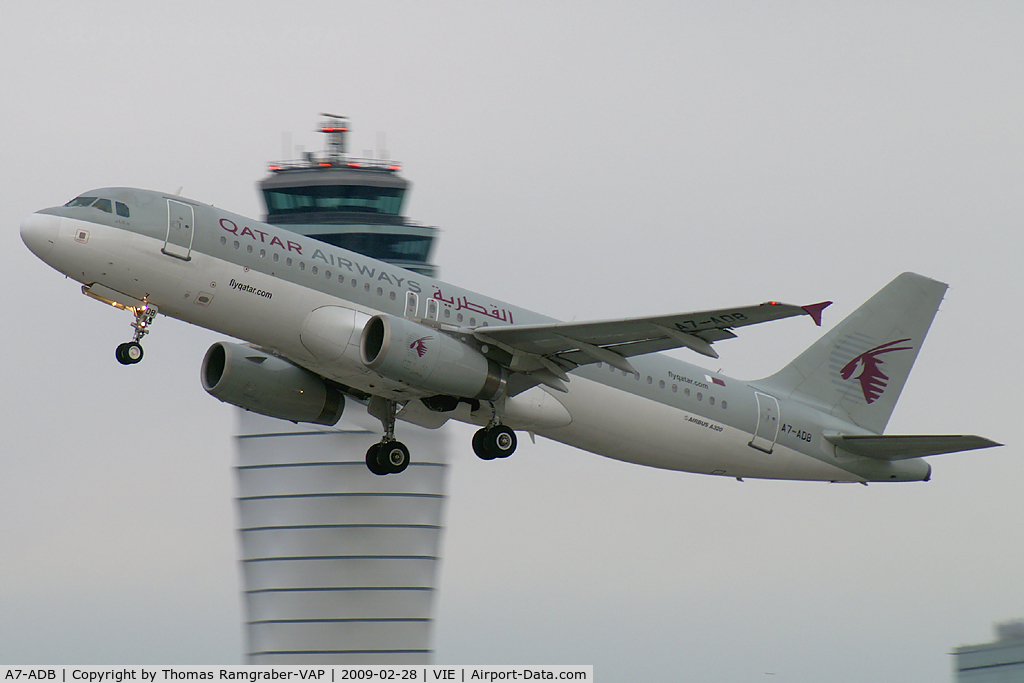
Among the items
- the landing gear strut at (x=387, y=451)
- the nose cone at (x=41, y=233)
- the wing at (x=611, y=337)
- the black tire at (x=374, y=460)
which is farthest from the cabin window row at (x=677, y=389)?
the nose cone at (x=41, y=233)

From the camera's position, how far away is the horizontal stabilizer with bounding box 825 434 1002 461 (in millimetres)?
31186

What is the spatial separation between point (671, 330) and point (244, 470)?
5185 centimetres

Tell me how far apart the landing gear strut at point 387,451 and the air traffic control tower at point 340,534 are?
1535 inches

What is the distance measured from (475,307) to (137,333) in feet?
25.3

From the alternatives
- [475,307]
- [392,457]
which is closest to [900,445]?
[475,307]

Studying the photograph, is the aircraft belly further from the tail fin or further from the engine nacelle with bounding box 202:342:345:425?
the engine nacelle with bounding box 202:342:345:425

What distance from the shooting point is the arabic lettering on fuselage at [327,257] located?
26.8 meters

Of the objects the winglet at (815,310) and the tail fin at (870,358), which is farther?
the tail fin at (870,358)

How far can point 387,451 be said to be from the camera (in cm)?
3067

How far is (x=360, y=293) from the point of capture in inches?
1089

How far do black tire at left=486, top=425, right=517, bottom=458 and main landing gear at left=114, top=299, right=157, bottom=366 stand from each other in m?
7.96

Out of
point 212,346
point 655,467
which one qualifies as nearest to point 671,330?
point 655,467

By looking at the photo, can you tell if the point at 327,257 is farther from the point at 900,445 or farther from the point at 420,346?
the point at 900,445

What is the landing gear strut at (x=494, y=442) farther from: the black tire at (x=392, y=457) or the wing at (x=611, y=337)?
the black tire at (x=392, y=457)
